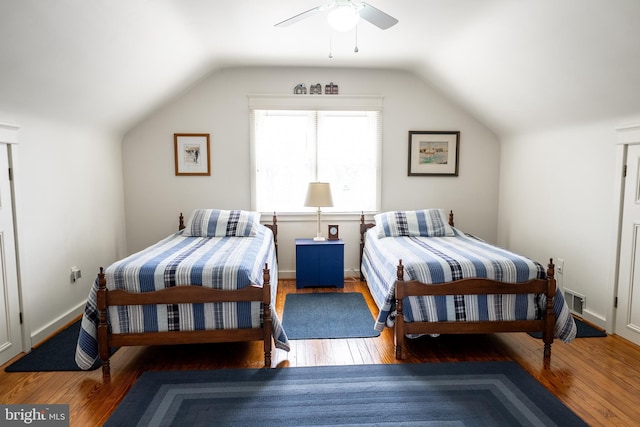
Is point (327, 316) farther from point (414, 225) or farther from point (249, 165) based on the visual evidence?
point (249, 165)

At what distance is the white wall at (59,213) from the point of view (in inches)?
112

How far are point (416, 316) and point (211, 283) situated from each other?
54.2 inches

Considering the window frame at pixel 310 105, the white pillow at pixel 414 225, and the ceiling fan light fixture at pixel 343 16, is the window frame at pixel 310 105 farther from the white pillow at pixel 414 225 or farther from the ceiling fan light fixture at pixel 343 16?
the ceiling fan light fixture at pixel 343 16

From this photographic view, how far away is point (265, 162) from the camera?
4.59 m

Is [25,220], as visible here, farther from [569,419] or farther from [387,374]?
[569,419]

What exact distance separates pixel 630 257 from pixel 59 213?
4.51m

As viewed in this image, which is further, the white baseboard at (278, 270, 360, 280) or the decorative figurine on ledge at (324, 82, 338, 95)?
the white baseboard at (278, 270, 360, 280)

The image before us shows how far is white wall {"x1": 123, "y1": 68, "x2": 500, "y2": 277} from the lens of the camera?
4.45 meters

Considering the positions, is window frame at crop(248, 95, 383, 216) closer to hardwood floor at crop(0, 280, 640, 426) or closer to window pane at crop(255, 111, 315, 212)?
window pane at crop(255, 111, 315, 212)

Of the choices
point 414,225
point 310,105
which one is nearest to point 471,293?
point 414,225

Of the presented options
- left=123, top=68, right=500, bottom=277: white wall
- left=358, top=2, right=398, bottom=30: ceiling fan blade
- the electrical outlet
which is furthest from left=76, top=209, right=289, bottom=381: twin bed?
left=123, top=68, right=500, bottom=277: white wall

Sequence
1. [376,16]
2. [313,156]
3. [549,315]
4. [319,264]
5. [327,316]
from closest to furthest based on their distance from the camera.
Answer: [376,16] → [549,315] → [327,316] → [319,264] → [313,156]

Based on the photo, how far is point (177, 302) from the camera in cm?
246

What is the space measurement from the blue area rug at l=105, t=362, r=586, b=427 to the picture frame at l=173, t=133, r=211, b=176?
8.36ft
